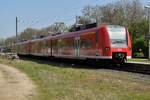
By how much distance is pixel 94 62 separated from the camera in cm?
3238

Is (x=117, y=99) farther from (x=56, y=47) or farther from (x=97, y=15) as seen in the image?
(x=97, y=15)

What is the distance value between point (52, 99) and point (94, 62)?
799 inches

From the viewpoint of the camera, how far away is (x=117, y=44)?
99.2 feet

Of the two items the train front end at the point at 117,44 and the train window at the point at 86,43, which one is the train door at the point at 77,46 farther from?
the train front end at the point at 117,44

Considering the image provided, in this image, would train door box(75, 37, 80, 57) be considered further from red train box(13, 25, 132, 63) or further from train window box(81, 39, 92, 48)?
train window box(81, 39, 92, 48)

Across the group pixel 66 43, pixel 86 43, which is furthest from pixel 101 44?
pixel 66 43

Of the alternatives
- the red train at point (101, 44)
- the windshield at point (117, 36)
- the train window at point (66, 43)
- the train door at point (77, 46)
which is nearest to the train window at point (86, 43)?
the red train at point (101, 44)

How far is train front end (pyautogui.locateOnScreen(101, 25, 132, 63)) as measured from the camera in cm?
2978

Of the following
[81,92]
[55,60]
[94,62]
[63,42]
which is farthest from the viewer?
[55,60]

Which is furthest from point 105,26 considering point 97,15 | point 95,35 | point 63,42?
point 97,15

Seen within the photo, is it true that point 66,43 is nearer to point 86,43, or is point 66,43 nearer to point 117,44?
point 86,43

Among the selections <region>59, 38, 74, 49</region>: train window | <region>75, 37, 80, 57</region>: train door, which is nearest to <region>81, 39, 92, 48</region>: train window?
<region>75, 37, 80, 57</region>: train door

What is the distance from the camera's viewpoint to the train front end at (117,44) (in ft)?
97.7

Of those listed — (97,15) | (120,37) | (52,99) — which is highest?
(97,15)
